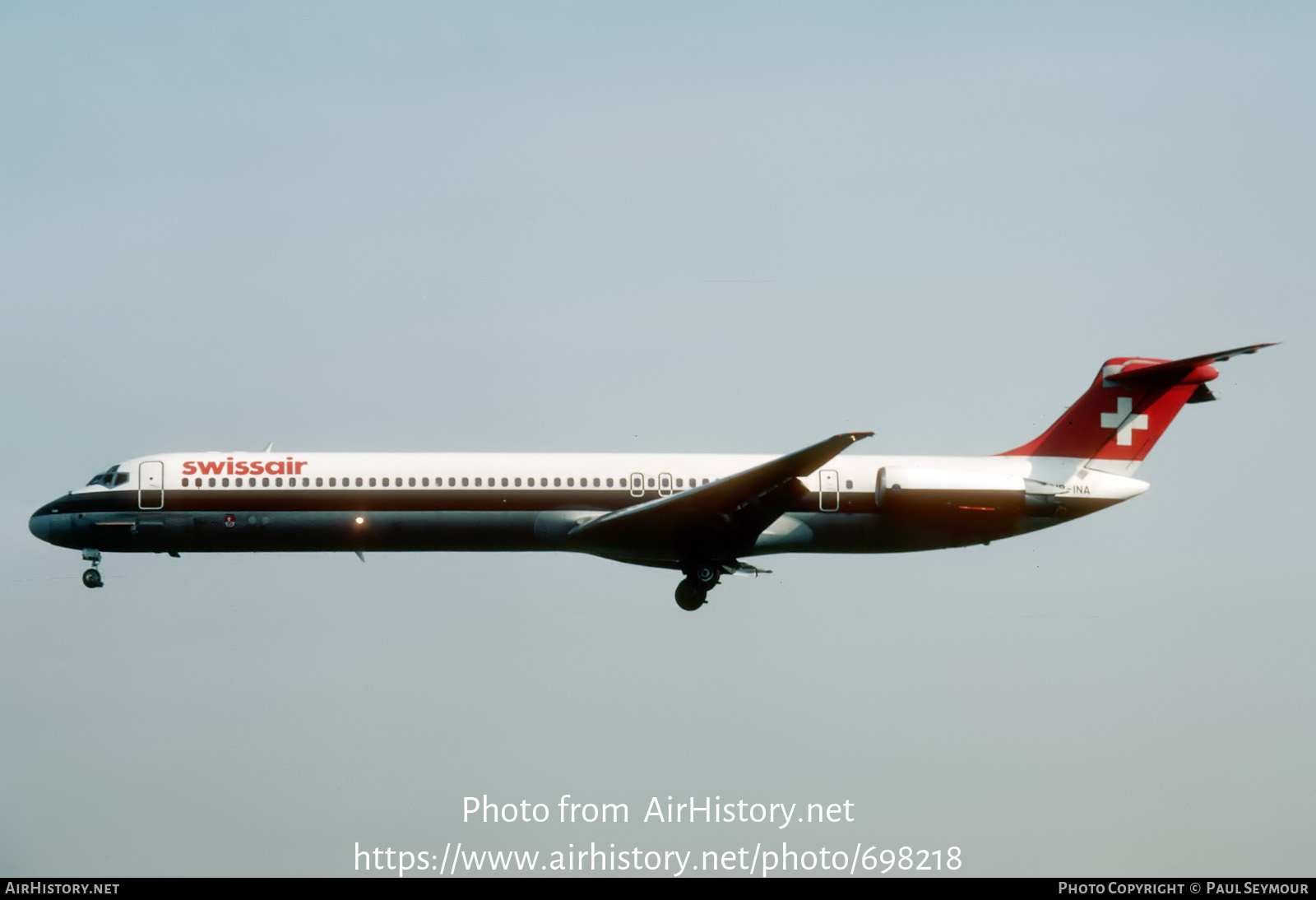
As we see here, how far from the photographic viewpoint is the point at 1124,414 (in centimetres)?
3522

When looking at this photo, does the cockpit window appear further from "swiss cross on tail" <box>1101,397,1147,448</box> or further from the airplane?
"swiss cross on tail" <box>1101,397,1147,448</box>

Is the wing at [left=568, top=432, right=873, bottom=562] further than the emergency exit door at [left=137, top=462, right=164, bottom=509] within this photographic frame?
No

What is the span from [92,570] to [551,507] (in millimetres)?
10735

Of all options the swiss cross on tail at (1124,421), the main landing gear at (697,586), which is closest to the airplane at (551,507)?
the main landing gear at (697,586)

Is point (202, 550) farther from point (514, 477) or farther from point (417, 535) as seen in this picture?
point (514, 477)

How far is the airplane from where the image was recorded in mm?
32562

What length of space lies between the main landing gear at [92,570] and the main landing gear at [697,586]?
1347 cm

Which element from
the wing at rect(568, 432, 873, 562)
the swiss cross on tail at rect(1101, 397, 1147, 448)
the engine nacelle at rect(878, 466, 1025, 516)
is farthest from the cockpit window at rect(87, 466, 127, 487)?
the swiss cross on tail at rect(1101, 397, 1147, 448)

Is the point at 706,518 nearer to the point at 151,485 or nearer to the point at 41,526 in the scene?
the point at 151,485

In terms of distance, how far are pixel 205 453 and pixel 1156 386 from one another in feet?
75.3

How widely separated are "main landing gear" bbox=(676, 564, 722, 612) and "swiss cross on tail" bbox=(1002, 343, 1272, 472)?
8.28 meters
